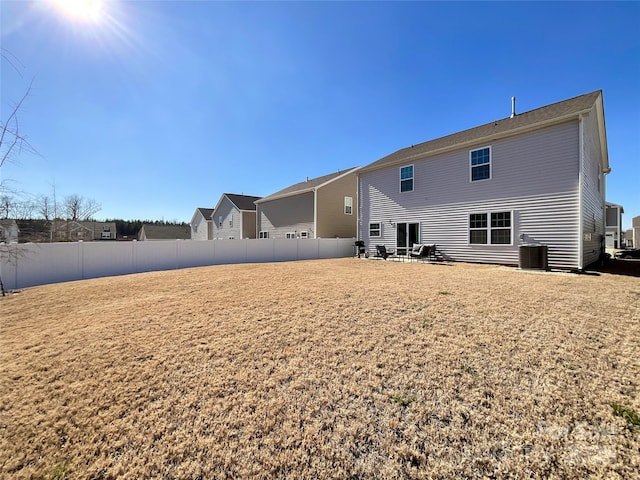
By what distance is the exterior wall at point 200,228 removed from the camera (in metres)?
32.1

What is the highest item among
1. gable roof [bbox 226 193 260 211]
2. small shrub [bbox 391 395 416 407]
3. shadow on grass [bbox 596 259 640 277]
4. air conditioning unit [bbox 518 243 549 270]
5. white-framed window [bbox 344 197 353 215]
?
gable roof [bbox 226 193 260 211]

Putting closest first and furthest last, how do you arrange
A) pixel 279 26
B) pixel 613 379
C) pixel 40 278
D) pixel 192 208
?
pixel 613 379 → pixel 279 26 → pixel 40 278 → pixel 192 208

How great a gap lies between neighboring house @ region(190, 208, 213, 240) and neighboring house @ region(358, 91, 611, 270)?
24198mm

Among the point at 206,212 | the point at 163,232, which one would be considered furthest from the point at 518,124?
the point at 163,232

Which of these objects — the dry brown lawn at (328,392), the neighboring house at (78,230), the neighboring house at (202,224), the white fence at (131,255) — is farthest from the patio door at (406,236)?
the neighboring house at (78,230)

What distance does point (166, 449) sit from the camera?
74.7 inches

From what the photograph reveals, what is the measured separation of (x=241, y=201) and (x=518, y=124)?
77.7 ft

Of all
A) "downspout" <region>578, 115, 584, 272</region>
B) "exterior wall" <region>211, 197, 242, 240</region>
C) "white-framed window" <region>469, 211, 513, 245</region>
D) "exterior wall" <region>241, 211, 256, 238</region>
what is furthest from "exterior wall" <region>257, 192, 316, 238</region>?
"downspout" <region>578, 115, 584, 272</region>

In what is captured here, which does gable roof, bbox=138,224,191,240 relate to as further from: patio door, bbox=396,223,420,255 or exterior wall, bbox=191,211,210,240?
patio door, bbox=396,223,420,255

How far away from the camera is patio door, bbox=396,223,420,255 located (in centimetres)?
1371

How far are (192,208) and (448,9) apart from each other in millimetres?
34907

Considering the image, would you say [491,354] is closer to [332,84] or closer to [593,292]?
[593,292]

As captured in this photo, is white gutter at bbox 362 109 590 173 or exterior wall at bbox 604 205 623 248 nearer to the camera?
white gutter at bbox 362 109 590 173

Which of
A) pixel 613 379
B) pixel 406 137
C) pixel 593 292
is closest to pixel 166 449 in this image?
pixel 613 379
